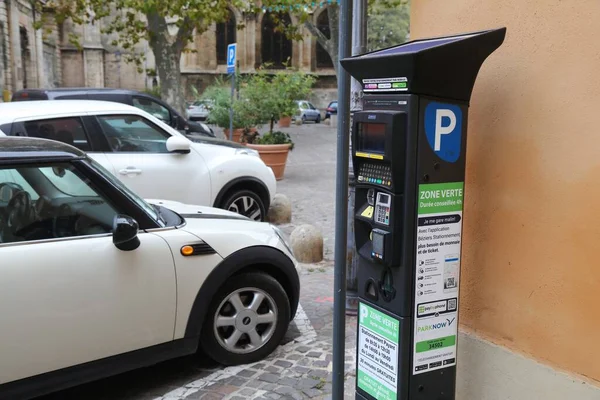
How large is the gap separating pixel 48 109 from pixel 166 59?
1367cm

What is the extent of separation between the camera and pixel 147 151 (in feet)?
24.1

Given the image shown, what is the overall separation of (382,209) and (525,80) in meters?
0.92

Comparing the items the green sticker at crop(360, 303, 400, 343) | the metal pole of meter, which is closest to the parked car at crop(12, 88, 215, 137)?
the metal pole of meter

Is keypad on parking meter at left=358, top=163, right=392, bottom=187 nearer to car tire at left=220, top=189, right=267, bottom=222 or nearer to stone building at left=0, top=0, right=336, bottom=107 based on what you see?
car tire at left=220, top=189, right=267, bottom=222

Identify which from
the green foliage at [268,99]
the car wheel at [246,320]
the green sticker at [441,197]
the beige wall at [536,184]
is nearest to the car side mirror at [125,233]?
the car wheel at [246,320]

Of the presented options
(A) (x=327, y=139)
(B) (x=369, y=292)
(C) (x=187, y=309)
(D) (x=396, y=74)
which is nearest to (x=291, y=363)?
(C) (x=187, y=309)

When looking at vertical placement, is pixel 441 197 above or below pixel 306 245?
above

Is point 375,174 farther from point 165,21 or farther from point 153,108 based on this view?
point 165,21

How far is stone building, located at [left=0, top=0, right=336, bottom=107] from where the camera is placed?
37.9m

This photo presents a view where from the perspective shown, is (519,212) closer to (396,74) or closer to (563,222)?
(563,222)

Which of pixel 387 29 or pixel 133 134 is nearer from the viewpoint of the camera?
pixel 133 134

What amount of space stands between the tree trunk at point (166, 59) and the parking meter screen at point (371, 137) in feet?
57.9

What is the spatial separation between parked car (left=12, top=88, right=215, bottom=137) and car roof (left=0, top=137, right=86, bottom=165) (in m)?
8.81

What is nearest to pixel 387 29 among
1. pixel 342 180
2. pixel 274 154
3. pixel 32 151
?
pixel 274 154
